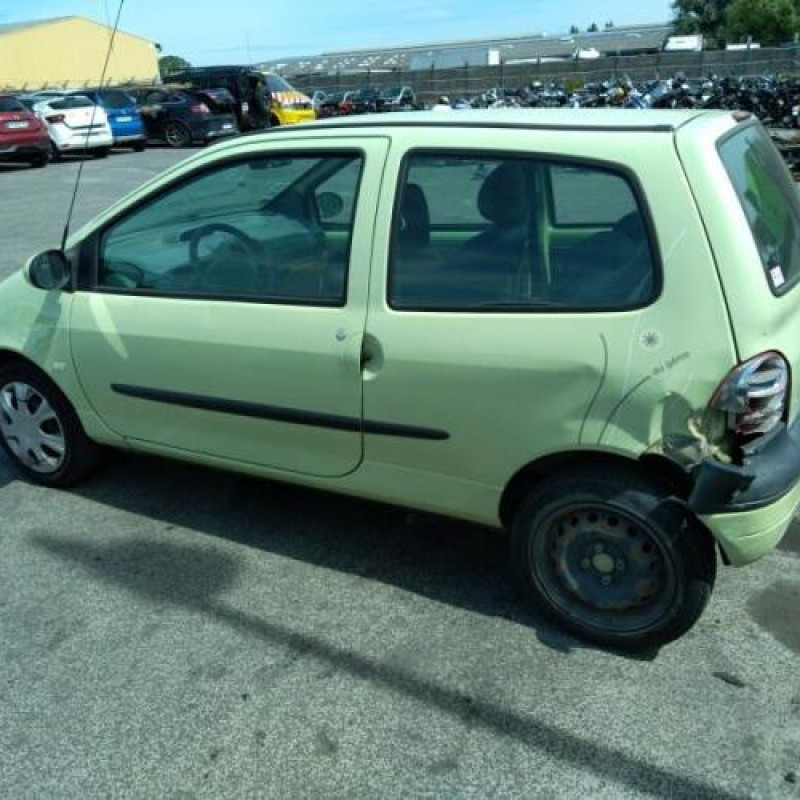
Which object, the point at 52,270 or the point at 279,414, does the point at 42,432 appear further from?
the point at 279,414

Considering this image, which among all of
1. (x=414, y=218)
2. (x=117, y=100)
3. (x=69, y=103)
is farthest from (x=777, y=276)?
(x=117, y=100)

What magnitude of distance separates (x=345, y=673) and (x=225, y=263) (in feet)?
5.22

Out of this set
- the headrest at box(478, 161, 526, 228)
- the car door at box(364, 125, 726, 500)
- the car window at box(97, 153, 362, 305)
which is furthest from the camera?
the car window at box(97, 153, 362, 305)

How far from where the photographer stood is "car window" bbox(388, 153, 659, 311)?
2578 mm

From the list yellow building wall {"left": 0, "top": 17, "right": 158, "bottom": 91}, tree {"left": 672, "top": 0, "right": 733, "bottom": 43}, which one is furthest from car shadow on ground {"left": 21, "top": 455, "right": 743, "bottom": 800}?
tree {"left": 672, "top": 0, "right": 733, "bottom": 43}

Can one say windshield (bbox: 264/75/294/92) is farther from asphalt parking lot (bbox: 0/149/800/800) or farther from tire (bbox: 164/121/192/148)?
asphalt parking lot (bbox: 0/149/800/800)

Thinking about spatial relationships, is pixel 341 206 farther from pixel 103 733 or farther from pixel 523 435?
pixel 103 733

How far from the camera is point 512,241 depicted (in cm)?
284

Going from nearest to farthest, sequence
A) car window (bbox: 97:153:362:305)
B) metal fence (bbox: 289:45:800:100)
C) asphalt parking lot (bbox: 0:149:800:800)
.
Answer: asphalt parking lot (bbox: 0:149:800:800)
car window (bbox: 97:153:362:305)
metal fence (bbox: 289:45:800:100)

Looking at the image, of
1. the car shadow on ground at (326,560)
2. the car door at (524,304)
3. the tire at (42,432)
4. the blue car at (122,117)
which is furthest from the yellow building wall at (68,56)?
the car door at (524,304)

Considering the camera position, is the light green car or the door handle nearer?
the light green car

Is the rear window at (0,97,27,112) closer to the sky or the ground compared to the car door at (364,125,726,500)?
closer to the sky

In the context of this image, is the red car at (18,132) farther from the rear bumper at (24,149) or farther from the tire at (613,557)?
the tire at (613,557)

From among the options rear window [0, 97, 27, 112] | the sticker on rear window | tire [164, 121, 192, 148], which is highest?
rear window [0, 97, 27, 112]
